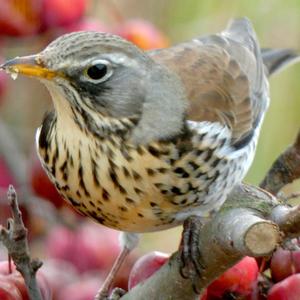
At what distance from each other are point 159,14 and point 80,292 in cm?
277

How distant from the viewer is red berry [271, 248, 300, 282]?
2.71 meters

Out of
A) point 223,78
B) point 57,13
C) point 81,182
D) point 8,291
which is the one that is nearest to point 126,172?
point 81,182

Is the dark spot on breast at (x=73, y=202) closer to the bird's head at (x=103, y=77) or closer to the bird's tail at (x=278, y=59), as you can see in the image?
the bird's head at (x=103, y=77)

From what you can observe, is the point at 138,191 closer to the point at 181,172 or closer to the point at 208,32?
the point at 181,172

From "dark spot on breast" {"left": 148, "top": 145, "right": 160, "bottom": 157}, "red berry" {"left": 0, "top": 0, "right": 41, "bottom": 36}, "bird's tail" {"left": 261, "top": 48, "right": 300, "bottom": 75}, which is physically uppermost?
"red berry" {"left": 0, "top": 0, "right": 41, "bottom": 36}

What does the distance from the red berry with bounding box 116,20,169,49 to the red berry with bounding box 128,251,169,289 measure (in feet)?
5.41

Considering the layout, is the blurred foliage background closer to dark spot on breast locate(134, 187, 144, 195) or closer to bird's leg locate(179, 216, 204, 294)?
dark spot on breast locate(134, 187, 144, 195)

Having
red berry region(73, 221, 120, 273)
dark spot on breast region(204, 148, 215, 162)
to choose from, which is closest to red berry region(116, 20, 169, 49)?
red berry region(73, 221, 120, 273)

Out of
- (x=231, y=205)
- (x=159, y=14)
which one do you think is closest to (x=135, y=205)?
(x=231, y=205)

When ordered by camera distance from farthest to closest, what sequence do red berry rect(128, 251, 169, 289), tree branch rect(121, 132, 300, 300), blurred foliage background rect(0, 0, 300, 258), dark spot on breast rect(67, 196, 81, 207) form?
blurred foliage background rect(0, 0, 300, 258) < dark spot on breast rect(67, 196, 81, 207) < red berry rect(128, 251, 169, 289) < tree branch rect(121, 132, 300, 300)

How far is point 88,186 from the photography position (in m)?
3.00

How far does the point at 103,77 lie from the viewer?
9.62 feet

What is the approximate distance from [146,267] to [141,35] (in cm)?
174

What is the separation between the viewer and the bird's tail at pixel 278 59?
4293 mm
